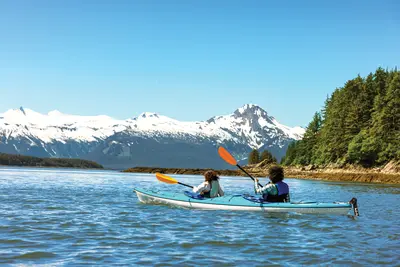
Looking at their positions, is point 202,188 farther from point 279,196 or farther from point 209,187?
point 279,196

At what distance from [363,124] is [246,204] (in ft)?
207

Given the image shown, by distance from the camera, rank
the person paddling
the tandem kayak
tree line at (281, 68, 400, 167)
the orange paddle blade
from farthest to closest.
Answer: tree line at (281, 68, 400, 167) < the orange paddle blade < the person paddling < the tandem kayak

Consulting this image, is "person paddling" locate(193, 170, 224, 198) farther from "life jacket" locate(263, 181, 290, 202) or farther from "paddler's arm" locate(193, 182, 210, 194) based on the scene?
"life jacket" locate(263, 181, 290, 202)

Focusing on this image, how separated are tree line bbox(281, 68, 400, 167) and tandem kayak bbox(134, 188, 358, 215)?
160ft

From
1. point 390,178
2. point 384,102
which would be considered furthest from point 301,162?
point 390,178

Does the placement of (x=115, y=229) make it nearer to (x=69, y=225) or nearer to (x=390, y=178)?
(x=69, y=225)

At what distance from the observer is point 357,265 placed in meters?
9.17

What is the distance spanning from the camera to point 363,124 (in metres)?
75.8

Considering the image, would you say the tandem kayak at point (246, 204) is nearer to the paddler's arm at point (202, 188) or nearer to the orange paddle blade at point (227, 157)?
the paddler's arm at point (202, 188)

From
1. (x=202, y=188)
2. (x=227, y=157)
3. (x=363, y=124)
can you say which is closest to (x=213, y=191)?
(x=202, y=188)

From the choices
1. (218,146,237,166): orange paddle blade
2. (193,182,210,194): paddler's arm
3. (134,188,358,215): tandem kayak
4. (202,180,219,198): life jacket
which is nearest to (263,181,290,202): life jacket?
(134,188,358,215): tandem kayak

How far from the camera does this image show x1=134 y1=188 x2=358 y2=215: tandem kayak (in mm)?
17375

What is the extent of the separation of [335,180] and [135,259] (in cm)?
6079

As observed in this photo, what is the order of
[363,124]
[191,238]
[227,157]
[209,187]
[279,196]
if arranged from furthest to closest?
[363,124]
[227,157]
[209,187]
[279,196]
[191,238]
